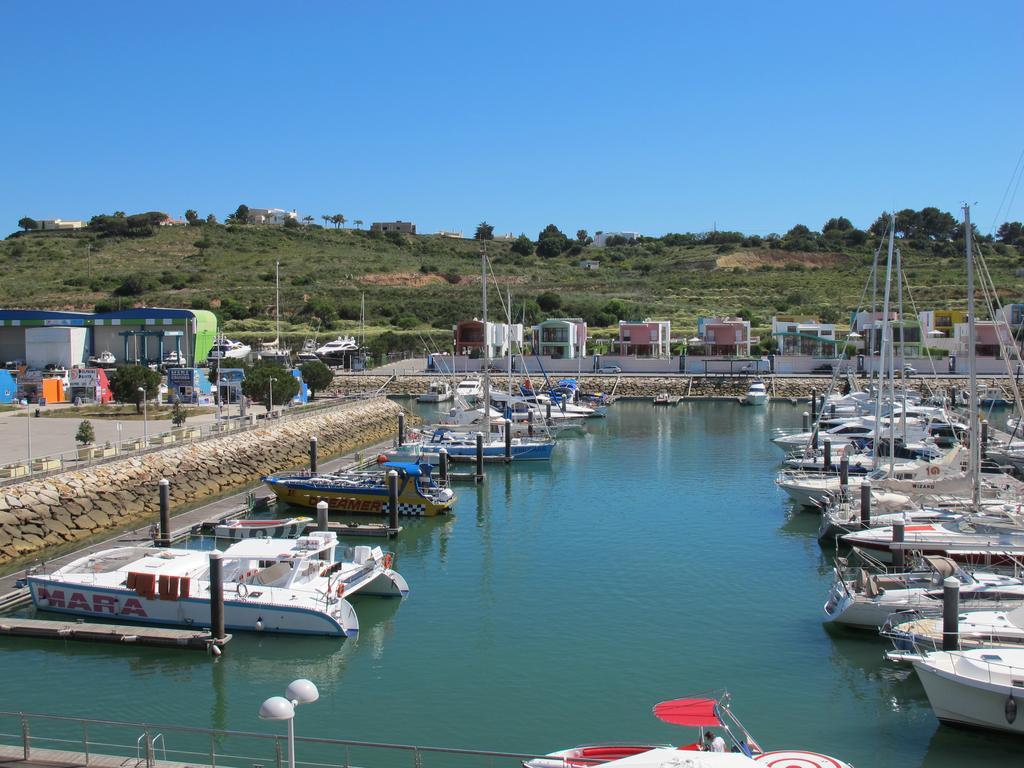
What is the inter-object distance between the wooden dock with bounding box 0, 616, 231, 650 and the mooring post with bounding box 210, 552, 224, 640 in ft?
0.67

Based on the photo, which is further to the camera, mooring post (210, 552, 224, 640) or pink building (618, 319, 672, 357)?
pink building (618, 319, 672, 357)

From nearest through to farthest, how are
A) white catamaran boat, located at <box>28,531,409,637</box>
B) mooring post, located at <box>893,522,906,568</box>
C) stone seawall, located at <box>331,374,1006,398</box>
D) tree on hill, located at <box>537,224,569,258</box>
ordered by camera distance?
white catamaran boat, located at <box>28,531,409,637</box> < mooring post, located at <box>893,522,906,568</box> < stone seawall, located at <box>331,374,1006,398</box> < tree on hill, located at <box>537,224,569,258</box>

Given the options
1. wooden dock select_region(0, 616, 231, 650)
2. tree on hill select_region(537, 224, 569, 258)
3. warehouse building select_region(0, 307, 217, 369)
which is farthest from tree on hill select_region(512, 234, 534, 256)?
wooden dock select_region(0, 616, 231, 650)

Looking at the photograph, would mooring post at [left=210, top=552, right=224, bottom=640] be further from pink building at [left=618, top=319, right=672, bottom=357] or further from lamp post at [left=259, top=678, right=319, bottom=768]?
pink building at [left=618, top=319, right=672, bottom=357]

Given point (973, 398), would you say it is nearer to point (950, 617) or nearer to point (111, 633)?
point (950, 617)

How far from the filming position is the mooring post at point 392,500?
33500mm

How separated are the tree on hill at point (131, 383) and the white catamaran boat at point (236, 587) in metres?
28.3

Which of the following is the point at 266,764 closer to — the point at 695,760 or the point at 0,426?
the point at 695,760

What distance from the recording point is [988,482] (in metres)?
33.5

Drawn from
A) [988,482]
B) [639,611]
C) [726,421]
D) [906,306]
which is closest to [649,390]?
[726,421]

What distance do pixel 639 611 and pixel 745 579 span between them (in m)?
4.57

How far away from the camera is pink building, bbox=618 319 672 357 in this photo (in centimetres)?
10306

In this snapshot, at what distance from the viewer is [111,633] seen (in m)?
22.8

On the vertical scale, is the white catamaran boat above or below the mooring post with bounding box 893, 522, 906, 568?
below
